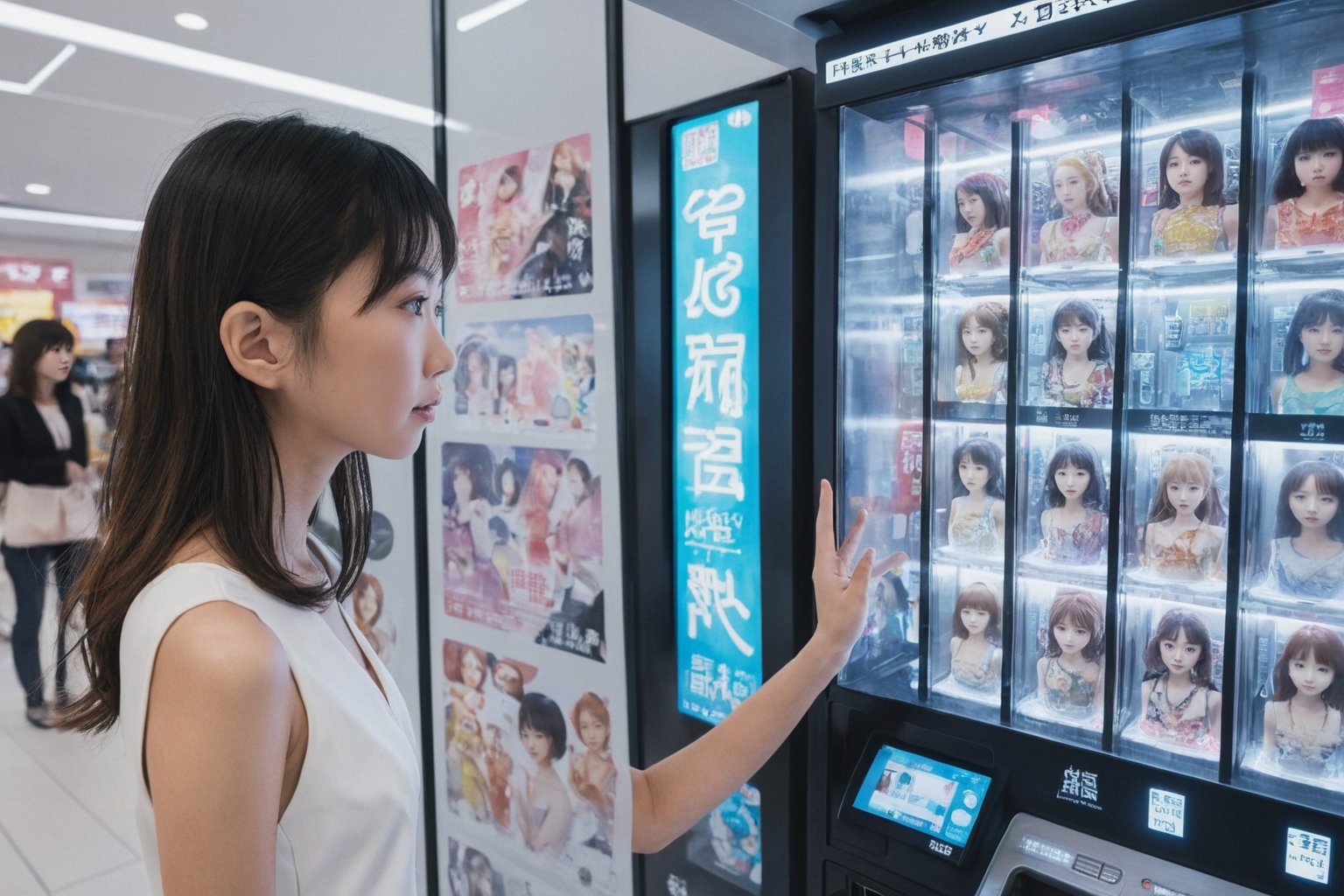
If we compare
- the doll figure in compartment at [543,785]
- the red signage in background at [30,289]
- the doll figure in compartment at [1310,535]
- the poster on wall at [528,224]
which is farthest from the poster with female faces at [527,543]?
the doll figure in compartment at [1310,535]

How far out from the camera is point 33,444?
8.09 ft

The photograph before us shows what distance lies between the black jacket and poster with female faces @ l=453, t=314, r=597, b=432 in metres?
1.08

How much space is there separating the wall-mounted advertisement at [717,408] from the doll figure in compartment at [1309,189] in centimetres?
92

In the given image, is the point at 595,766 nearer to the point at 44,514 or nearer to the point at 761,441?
the point at 761,441

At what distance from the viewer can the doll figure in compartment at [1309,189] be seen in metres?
1.16

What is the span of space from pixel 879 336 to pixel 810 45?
0.51 meters

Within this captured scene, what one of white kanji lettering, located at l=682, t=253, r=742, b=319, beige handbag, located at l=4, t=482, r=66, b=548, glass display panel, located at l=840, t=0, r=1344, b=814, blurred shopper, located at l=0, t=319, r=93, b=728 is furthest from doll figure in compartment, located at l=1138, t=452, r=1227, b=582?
beige handbag, located at l=4, t=482, r=66, b=548

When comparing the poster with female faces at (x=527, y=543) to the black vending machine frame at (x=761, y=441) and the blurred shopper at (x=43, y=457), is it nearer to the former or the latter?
the black vending machine frame at (x=761, y=441)

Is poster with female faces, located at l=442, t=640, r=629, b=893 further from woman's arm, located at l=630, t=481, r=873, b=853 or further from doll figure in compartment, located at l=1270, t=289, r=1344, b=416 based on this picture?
doll figure in compartment, located at l=1270, t=289, r=1344, b=416

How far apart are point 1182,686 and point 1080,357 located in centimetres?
52

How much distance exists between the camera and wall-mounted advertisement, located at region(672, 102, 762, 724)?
1903 millimetres

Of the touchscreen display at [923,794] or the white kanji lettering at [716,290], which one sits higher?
the white kanji lettering at [716,290]

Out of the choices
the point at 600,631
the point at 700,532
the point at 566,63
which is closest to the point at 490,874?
the point at 600,631

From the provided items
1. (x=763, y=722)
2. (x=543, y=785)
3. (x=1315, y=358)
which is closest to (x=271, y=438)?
(x=763, y=722)
